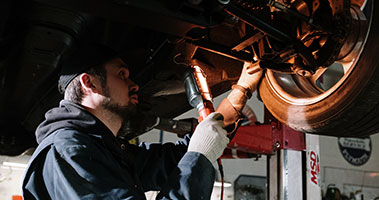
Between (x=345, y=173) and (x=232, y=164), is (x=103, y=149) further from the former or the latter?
(x=345, y=173)

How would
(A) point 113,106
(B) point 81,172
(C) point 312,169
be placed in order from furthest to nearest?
(C) point 312,169 → (A) point 113,106 → (B) point 81,172

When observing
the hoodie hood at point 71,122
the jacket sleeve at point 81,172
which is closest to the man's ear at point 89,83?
the hoodie hood at point 71,122

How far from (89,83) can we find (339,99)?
775 mm

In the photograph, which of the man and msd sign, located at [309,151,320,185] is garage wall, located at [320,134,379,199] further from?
the man

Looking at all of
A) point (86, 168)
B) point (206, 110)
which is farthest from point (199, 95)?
point (86, 168)

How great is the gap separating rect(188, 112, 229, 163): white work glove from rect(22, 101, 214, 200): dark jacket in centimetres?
3

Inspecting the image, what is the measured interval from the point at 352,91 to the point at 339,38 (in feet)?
0.48

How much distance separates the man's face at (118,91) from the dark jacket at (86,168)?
0.41 feet

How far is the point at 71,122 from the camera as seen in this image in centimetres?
98

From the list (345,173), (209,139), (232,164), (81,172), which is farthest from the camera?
(345,173)

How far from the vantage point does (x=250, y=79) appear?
121cm

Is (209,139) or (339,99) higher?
(339,99)

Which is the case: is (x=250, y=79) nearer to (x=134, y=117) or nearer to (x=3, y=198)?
(x=134, y=117)

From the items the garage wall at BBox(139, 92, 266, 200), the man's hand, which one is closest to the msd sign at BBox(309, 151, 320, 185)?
the man's hand
